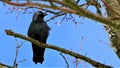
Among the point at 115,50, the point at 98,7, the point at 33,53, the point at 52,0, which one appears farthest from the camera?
the point at 33,53

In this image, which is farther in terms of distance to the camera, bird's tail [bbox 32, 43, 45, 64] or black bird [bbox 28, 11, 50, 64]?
black bird [bbox 28, 11, 50, 64]

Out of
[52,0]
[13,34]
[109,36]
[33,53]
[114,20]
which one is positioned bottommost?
[33,53]

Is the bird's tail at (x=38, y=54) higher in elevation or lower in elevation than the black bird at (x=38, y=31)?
lower

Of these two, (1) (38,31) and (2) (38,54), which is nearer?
(2) (38,54)

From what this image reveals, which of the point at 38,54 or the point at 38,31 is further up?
the point at 38,31

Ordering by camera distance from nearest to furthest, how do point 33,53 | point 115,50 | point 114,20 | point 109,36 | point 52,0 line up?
point 52,0 < point 114,20 < point 115,50 < point 109,36 < point 33,53

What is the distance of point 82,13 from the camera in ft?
8.90

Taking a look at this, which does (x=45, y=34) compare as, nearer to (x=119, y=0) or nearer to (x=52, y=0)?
(x=119, y=0)

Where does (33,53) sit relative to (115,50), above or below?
below

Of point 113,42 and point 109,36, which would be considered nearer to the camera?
point 113,42

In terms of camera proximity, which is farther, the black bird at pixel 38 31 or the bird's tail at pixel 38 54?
the black bird at pixel 38 31

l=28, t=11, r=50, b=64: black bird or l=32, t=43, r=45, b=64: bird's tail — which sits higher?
l=28, t=11, r=50, b=64: black bird

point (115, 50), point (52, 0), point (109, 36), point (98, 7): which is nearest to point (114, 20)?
point (52, 0)

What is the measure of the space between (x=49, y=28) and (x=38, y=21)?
38cm
